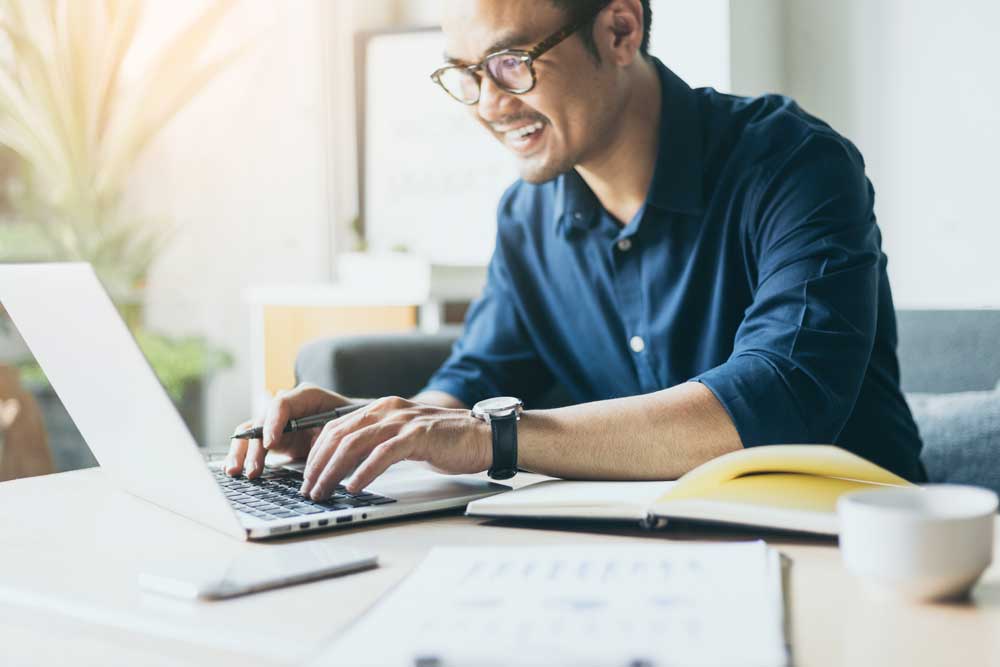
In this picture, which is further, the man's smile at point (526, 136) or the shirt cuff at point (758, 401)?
the man's smile at point (526, 136)

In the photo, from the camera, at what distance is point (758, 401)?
1.07m

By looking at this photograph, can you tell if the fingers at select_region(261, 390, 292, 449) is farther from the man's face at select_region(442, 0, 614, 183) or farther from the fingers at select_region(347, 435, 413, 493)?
the man's face at select_region(442, 0, 614, 183)

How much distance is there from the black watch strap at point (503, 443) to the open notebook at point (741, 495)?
8cm

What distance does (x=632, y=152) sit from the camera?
1516 mm

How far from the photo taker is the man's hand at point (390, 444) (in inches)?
36.0

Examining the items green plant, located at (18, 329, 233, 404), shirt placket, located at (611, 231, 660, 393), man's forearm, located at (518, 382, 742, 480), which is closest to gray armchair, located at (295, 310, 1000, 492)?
shirt placket, located at (611, 231, 660, 393)

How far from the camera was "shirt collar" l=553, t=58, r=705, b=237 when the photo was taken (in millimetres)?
1424

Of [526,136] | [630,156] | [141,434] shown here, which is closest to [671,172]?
[630,156]

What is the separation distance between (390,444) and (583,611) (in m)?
0.40

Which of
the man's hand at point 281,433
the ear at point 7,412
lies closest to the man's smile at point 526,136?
the man's hand at point 281,433

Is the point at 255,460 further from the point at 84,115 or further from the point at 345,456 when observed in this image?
the point at 84,115

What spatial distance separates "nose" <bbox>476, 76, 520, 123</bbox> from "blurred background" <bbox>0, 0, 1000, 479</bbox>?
1255 millimetres

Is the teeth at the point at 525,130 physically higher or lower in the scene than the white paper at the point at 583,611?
higher

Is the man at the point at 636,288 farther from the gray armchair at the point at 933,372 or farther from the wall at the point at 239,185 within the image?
the wall at the point at 239,185
